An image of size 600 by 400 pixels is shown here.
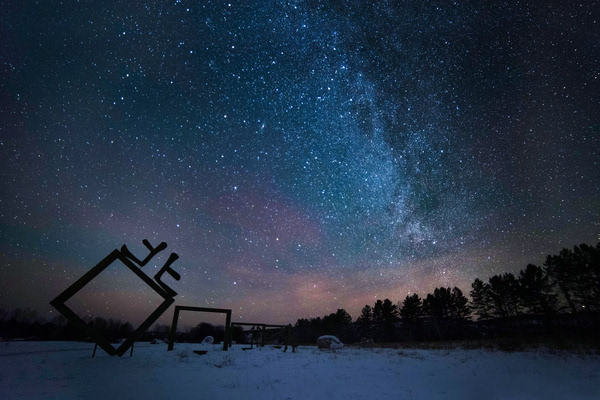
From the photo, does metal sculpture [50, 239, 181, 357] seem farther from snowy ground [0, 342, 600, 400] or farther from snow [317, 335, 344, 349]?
snow [317, 335, 344, 349]

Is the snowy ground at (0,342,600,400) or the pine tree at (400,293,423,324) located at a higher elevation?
the pine tree at (400,293,423,324)

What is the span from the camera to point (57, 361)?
8719 millimetres

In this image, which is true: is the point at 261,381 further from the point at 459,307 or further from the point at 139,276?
the point at 459,307

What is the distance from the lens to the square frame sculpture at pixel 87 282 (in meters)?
9.23

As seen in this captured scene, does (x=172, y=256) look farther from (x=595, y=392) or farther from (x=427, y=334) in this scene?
(x=427, y=334)

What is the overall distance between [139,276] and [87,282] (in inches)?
Result: 66.6

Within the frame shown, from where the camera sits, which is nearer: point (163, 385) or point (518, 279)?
point (163, 385)

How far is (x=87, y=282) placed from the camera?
9562 millimetres

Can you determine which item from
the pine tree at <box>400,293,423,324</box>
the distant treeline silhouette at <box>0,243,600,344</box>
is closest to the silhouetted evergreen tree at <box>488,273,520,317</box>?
the distant treeline silhouette at <box>0,243,600,344</box>

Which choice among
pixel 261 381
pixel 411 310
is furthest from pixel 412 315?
pixel 261 381

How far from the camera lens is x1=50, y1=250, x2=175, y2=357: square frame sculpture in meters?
9.23

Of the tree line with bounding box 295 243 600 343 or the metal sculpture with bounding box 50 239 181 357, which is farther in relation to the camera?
the tree line with bounding box 295 243 600 343

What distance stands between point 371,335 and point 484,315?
86.9 ft

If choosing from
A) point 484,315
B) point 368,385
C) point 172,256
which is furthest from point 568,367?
point 484,315
